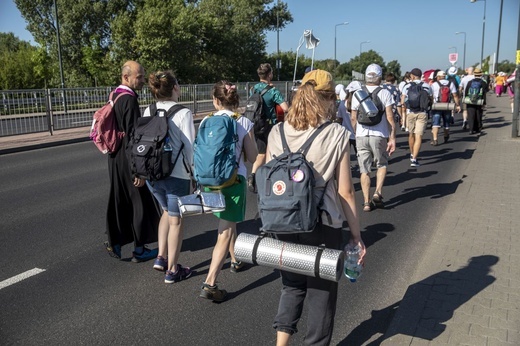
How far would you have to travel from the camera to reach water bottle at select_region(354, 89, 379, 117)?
608cm

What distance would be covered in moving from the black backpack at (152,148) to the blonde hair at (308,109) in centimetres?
138

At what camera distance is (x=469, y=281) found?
153 inches

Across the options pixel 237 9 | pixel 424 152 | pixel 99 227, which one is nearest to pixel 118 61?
pixel 237 9

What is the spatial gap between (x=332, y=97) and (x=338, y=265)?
98cm

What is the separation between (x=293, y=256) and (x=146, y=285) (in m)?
2.08

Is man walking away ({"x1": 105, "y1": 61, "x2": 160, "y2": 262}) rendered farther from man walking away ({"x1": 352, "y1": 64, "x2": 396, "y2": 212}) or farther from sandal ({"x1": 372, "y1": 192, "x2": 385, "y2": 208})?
sandal ({"x1": 372, "y1": 192, "x2": 385, "y2": 208})

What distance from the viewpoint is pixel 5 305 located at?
370cm

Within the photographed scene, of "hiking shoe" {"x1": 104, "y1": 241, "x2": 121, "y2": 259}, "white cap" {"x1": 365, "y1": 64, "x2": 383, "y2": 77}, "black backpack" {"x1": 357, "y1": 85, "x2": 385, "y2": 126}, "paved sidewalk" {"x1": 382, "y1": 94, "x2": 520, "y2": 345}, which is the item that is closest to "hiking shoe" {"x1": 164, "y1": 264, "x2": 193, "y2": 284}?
"hiking shoe" {"x1": 104, "y1": 241, "x2": 121, "y2": 259}

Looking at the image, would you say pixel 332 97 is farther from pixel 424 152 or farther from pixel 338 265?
pixel 424 152

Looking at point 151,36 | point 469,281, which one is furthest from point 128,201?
point 151,36

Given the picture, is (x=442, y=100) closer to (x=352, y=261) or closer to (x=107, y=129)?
(x=107, y=129)

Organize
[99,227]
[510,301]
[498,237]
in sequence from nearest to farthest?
1. [510,301]
2. [498,237]
3. [99,227]

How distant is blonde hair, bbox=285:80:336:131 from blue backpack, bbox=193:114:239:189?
775 mm

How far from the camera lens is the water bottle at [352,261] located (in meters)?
2.65
